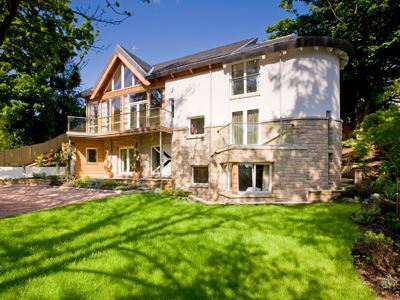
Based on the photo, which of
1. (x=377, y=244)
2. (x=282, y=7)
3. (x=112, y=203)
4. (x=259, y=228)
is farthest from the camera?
(x=282, y=7)

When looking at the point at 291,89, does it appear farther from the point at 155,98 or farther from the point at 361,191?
the point at 155,98

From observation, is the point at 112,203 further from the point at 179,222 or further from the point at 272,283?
the point at 272,283

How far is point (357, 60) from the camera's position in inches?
834

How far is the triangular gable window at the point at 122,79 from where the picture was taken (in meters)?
21.0

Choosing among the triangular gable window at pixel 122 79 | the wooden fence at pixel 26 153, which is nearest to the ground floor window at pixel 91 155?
the wooden fence at pixel 26 153

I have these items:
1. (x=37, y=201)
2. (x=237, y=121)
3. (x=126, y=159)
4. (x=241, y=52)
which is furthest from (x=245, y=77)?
(x=37, y=201)

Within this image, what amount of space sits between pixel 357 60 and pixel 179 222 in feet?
66.3

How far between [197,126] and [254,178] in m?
5.74

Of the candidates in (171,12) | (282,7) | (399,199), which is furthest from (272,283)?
(282,7)

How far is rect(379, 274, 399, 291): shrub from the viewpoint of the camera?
494 centimetres

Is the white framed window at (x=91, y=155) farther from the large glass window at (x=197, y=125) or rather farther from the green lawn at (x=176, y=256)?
the green lawn at (x=176, y=256)

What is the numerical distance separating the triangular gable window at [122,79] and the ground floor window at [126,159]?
16.3ft

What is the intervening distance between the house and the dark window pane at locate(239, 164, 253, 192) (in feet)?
0.17

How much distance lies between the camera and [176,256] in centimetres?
578
